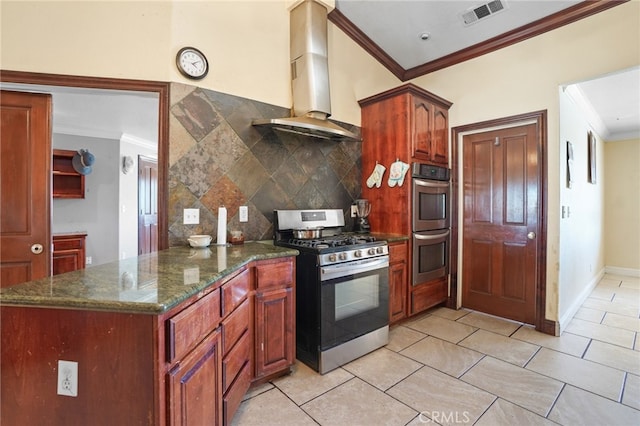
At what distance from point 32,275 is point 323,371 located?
7.15ft

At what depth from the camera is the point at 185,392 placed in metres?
1.08

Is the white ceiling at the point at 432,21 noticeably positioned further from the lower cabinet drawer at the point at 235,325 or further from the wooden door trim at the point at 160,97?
the lower cabinet drawer at the point at 235,325

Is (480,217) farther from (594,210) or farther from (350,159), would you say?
(594,210)

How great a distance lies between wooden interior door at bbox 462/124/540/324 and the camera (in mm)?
2955

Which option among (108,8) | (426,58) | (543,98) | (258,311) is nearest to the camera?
(258,311)

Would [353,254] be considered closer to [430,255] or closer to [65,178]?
[430,255]

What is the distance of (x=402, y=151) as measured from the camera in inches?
117

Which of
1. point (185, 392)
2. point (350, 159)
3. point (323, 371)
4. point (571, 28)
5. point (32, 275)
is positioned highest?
point (571, 28)

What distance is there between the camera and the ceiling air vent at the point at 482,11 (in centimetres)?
266

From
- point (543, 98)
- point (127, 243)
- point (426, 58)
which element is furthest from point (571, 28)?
point (127, 243)

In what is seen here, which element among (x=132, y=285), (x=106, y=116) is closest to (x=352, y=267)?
(x=132, y=285)

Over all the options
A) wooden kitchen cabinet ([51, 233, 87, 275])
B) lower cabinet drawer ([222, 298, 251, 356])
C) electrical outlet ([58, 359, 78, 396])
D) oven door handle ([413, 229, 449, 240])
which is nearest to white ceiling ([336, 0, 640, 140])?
oven door handle ([413, 229, 449, 240])

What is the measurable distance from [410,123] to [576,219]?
7.18ft

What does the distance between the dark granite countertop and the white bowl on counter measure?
33cm
